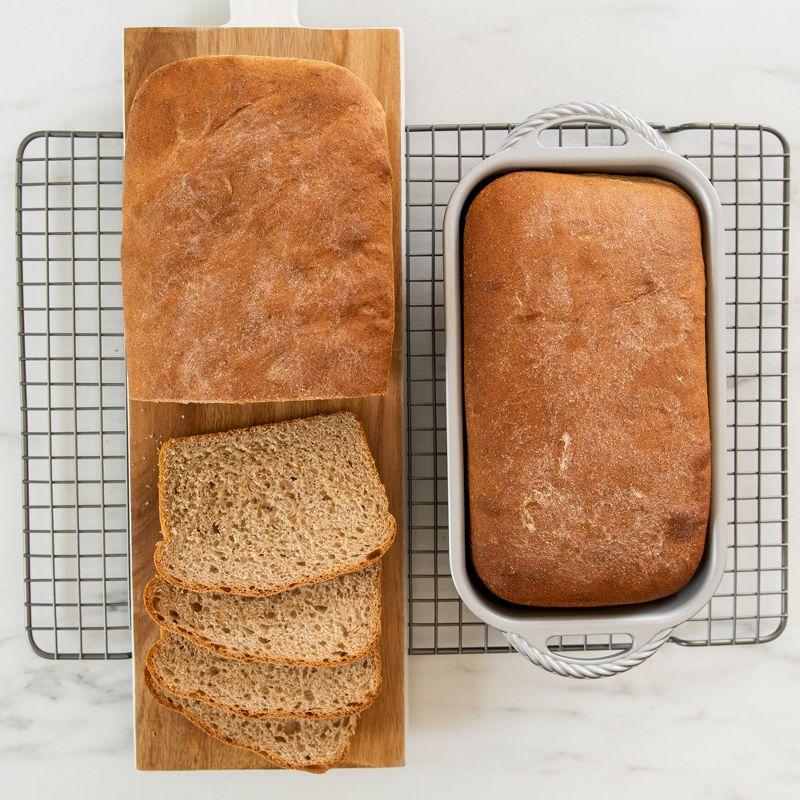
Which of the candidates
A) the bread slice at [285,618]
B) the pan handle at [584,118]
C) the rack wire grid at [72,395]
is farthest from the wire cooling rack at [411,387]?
the pan handle at [584,118]

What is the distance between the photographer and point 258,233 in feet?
4.08

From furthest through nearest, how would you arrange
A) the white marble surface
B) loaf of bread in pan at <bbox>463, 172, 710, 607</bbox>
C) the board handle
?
the white marble surface, the board handle, loaf of bread in pan at <bbox>463, 172, 710, 607</bbox>

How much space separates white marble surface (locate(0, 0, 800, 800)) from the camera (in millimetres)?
1562

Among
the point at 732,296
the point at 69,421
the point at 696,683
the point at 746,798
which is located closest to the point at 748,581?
the point at 696,683

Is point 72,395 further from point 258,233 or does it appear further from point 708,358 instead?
point 708,358

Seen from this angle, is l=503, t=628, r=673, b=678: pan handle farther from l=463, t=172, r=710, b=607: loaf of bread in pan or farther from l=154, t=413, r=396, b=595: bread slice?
l=154, t=413, r=396, b=595: bread slice

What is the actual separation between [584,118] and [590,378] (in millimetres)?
436

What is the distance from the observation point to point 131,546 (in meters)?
1.50

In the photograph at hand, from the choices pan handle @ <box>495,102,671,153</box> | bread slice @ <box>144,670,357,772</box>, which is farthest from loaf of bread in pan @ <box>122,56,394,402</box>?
bread slice @ <box>144,670,357,772</box>

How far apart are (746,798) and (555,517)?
0.93m

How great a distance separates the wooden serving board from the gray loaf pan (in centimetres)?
22

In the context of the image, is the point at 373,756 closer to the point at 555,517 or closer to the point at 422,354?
the point at 555,517

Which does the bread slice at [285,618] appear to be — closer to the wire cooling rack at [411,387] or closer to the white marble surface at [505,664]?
the wire cooling rack at [411,387]

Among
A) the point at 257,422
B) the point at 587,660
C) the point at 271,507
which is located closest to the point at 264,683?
the point at 271,507
